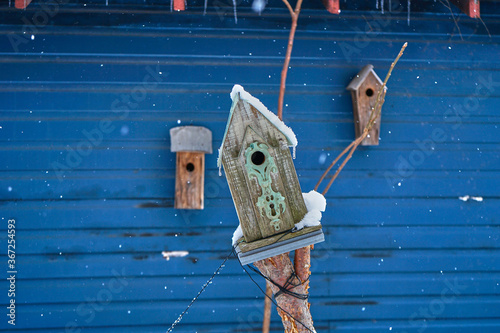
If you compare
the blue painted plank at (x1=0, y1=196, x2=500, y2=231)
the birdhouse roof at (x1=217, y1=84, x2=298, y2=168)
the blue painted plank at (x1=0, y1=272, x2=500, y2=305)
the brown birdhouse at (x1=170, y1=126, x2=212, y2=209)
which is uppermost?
the brown birdhouse at (x1=170, y1=126, x2=212, y2=209)

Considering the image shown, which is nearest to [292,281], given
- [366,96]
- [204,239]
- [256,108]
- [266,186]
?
[266,186]

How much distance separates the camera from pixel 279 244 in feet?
7.08

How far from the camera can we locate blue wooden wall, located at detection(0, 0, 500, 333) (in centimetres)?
426

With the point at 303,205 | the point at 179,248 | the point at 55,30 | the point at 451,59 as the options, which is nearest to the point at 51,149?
the point at 55,30

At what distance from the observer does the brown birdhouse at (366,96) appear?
14.1ft

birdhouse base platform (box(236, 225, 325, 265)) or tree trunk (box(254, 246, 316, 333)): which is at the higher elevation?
birdhouse base platform (box(236, 225, 325, 265))

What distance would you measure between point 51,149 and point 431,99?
366 cm

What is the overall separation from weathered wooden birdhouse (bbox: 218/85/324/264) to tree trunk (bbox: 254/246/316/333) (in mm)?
119

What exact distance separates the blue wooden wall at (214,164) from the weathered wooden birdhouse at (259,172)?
2.12 m
